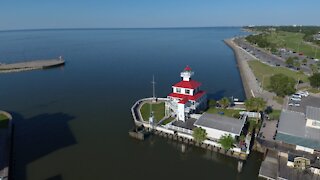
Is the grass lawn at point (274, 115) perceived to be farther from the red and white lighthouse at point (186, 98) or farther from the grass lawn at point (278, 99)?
the red and white lighthouse at point (186, 98)

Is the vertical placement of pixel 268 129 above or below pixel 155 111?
below

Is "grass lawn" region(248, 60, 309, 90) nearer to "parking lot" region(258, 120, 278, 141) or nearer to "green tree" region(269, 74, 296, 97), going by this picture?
"green tree" region(269, 74, 296, 97)

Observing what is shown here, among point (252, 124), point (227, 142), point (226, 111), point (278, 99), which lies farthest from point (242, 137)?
point (278, 99)

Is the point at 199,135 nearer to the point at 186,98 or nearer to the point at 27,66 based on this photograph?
the point at 186,98

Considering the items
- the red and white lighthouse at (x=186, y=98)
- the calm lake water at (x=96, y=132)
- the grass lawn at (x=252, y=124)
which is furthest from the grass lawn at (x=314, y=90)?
the red and white lighthouse at (x=186, y=98)

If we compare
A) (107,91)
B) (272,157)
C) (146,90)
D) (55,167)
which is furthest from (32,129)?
(272,157)

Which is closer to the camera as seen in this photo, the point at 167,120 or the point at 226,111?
the point at 167,120

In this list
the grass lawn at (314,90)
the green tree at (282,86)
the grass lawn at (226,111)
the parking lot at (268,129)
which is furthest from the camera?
the grass lawn at (314,90)
